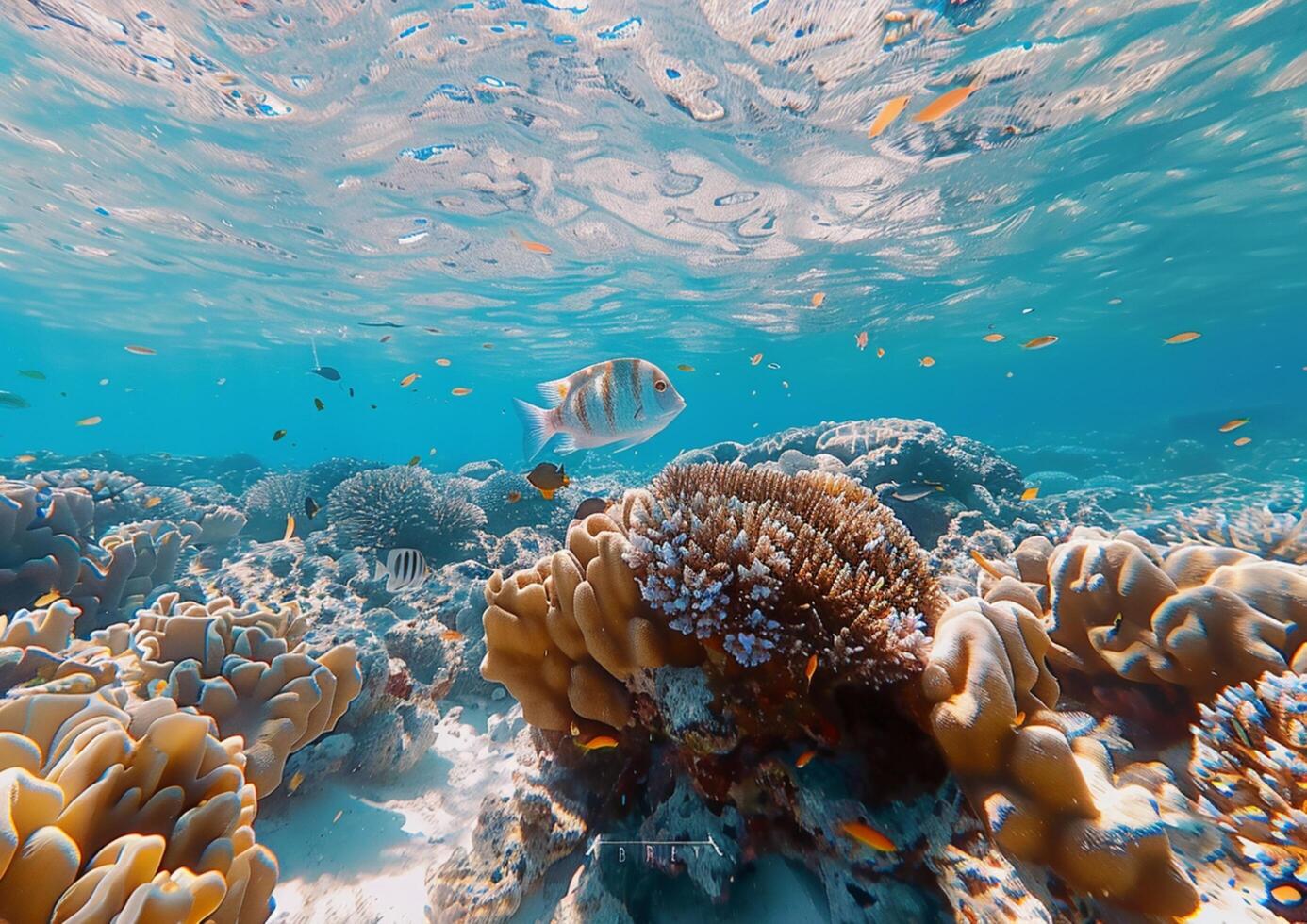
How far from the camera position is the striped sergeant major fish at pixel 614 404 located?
2.99m

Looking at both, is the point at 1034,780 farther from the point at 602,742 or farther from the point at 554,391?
the point at 554,391

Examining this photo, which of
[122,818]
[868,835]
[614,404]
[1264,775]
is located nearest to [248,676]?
[122,818]

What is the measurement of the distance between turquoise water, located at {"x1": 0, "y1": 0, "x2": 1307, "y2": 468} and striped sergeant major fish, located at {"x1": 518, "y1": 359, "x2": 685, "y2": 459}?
980 cm

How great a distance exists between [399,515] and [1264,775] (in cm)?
957

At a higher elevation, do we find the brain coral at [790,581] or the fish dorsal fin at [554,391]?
the fish dorsal fin at [554,391]

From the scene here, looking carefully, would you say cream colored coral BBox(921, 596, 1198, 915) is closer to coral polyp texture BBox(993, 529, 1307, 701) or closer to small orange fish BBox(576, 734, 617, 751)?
coral polyp texture BBox(993, 529, 1307, 701)

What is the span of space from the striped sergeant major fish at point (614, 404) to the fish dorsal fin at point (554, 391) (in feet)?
0.03

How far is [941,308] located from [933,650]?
34484 millimetres

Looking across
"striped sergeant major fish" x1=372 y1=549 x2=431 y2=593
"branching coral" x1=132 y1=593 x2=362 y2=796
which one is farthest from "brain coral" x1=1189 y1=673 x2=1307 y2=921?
"striped sergeant major fish" x1=372 y1=549 x2=431 y2=593

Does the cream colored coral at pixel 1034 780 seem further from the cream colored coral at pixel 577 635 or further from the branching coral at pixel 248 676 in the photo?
the branching coral at pixel 248 676

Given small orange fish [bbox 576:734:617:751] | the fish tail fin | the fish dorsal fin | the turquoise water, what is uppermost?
the turquoise water

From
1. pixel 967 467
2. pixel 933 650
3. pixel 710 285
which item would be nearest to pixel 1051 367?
pixel 710 285

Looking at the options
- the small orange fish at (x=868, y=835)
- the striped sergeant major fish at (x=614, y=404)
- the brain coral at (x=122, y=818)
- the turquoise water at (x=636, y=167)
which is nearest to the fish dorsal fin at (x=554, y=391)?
the striped sergeant major fish at (x=614, y=404)

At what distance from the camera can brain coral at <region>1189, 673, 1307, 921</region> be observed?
177cm
